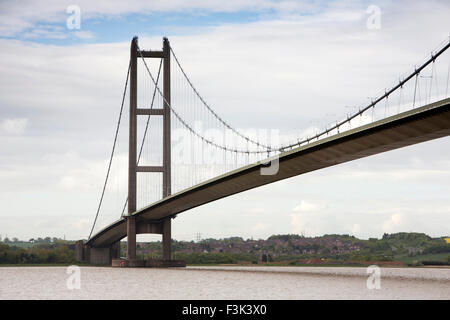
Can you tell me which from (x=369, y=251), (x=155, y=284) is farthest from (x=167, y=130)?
(x=369, y=251)

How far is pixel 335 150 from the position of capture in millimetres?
42438

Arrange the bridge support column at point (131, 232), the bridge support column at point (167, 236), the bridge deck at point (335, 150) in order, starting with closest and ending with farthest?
1. the bridge deck at point (335, 150)
2. the bridge support column at point (131, 232)
3. the bridge support column at point (167, 236)

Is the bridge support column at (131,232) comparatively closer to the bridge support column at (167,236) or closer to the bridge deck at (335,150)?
the bridge support column at (167,236)

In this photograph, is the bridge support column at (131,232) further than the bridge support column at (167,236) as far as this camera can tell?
No

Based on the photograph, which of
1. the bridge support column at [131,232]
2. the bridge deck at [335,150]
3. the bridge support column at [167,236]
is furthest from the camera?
the bridge support column at [167,236]

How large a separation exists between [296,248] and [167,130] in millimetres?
62780

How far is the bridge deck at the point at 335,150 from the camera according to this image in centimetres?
3597

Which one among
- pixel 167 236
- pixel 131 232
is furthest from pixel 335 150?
pixel 131 232

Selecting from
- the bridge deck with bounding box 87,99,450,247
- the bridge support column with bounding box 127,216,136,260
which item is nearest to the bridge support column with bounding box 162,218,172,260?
the bridge support column with bounding box 127,216,136,260

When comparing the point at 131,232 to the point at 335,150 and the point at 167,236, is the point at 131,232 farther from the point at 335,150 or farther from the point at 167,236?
the point at 335,150

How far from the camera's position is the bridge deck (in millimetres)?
35969

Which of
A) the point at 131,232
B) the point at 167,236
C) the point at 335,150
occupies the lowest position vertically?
the point at 167,236

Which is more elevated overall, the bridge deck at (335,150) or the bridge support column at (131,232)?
the bridge deck at (335,150)

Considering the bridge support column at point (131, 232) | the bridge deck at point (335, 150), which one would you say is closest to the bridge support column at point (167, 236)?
the bridge support column at point (131, 232)
